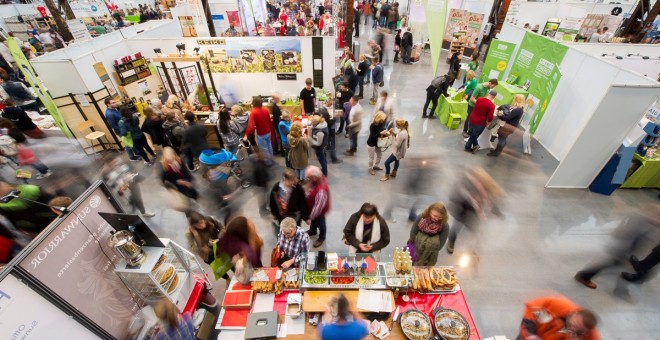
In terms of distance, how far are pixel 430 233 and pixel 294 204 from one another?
1901 millimetres

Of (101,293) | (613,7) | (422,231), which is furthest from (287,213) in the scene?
(613,7)

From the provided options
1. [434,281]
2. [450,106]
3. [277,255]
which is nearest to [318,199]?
[277,255]

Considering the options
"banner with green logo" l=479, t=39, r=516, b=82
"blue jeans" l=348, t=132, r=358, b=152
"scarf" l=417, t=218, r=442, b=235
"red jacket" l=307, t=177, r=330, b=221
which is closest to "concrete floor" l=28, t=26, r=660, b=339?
"blue jeans" l=348, t=132, r=358, b=152

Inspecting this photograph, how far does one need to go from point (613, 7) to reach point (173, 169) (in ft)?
62.3

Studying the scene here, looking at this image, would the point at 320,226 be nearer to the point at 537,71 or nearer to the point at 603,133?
the point at 603,133

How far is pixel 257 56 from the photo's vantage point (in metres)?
7.81

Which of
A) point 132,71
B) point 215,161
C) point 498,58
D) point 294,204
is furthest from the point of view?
point 498,58

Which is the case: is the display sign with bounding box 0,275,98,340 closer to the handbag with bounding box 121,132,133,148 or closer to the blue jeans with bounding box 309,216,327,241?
the blue jeans with bounding box 309,216,327,241

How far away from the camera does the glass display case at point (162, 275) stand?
120 inches

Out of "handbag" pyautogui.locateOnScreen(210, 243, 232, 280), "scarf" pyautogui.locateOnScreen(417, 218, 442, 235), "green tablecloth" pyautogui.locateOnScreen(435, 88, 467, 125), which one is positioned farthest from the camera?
"green tablecloth" pyautogui.locateOnScreen(435, 88, 467, 125)

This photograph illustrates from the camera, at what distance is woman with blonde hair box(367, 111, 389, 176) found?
221 inches

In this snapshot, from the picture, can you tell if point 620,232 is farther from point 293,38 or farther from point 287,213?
point 293,38

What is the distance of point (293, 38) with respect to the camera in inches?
300

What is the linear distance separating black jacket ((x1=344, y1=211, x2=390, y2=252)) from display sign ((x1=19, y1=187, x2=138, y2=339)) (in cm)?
272
